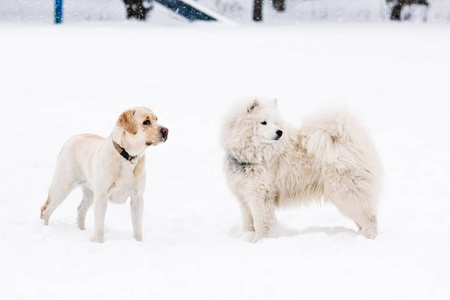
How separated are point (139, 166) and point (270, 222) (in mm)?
1289

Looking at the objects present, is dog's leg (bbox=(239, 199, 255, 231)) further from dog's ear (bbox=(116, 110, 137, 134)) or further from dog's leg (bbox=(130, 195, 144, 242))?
dog's ear (bbox=(116, 110, 137, 134))

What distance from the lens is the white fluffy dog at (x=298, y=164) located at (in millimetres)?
4547

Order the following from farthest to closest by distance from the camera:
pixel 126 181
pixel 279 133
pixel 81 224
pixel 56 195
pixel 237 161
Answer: pixel 81 224
pixel 237 161
pixel 56 195
pixel 279 133
pixel 126 181

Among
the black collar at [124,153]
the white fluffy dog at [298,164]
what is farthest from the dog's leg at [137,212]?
the white fluffy dog at [298,164]

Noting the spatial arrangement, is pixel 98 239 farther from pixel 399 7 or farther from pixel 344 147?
pixel 399 7

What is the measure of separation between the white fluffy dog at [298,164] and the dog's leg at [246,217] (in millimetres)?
13

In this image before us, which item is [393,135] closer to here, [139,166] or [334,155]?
[334,155]

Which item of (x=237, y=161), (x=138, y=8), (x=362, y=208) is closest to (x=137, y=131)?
(x=237, y=161)

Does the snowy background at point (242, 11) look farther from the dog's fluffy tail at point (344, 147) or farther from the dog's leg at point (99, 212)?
the dog's leg at point (99, 212)

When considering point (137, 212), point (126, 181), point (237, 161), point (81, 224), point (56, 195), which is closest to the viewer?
point (126, 181)

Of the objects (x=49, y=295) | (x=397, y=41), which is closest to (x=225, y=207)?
(x=49, y=295)

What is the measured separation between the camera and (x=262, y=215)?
4.71 meters

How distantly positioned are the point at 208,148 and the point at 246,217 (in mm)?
2906

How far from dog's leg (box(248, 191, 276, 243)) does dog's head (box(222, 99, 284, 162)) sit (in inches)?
14.1
